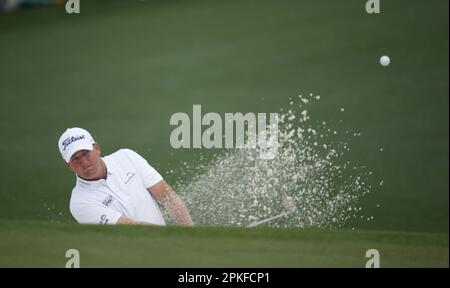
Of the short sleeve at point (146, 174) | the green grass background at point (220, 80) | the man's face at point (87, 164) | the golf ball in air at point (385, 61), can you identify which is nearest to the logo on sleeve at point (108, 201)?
the man's face at point (87, 164)

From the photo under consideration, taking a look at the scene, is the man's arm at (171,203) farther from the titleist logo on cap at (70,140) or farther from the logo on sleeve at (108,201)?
the titleist logo on cap at (70,140)

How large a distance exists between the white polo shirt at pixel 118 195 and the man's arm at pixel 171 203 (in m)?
0.04

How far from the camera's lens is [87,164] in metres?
5.94

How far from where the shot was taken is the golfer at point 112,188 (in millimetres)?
5859

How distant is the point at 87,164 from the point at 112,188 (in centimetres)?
24

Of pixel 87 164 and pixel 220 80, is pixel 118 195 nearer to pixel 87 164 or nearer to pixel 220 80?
pixel 87 164

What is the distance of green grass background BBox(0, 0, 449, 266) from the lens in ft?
26.5

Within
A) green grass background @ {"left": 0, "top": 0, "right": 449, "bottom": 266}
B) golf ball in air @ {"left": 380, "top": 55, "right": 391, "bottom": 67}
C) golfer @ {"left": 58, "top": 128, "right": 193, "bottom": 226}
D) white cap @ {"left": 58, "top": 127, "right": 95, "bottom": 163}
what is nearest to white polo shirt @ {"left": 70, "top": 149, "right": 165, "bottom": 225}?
golfer @ {"left": 58, "top": 128, "right": 193, "bottom": 226}

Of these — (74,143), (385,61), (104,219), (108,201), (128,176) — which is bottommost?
(104,219)

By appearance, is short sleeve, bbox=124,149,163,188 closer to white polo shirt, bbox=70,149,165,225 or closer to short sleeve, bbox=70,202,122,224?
white polo shirt, bbox=70,149,165,225

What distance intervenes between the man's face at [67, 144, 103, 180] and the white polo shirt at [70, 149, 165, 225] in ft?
0.14

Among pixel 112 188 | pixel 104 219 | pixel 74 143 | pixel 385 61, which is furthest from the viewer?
pixel 385 61

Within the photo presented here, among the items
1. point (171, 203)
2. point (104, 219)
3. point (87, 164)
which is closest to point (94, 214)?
point (104, 219)

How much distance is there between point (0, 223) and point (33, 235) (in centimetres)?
52
